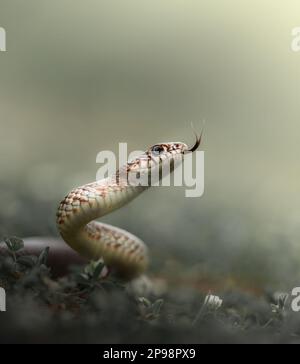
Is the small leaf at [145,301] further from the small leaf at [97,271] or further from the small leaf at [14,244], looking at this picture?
the small leaf at [14,244]

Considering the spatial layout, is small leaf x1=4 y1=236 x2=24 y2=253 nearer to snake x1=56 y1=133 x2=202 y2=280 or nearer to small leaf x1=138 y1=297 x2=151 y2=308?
snake x1=56 y1=133 x2=202 y2=280

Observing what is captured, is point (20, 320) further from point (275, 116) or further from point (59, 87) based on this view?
point (275, 116)

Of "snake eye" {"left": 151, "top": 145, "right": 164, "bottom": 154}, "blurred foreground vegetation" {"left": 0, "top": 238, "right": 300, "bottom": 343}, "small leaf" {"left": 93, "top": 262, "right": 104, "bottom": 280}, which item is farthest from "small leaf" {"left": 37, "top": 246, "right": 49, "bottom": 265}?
"snake eye" {"left": 151, "top": 145, "right": 164, "bottom": 154}

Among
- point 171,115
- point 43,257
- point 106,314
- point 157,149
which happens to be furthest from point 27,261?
point 171,115
